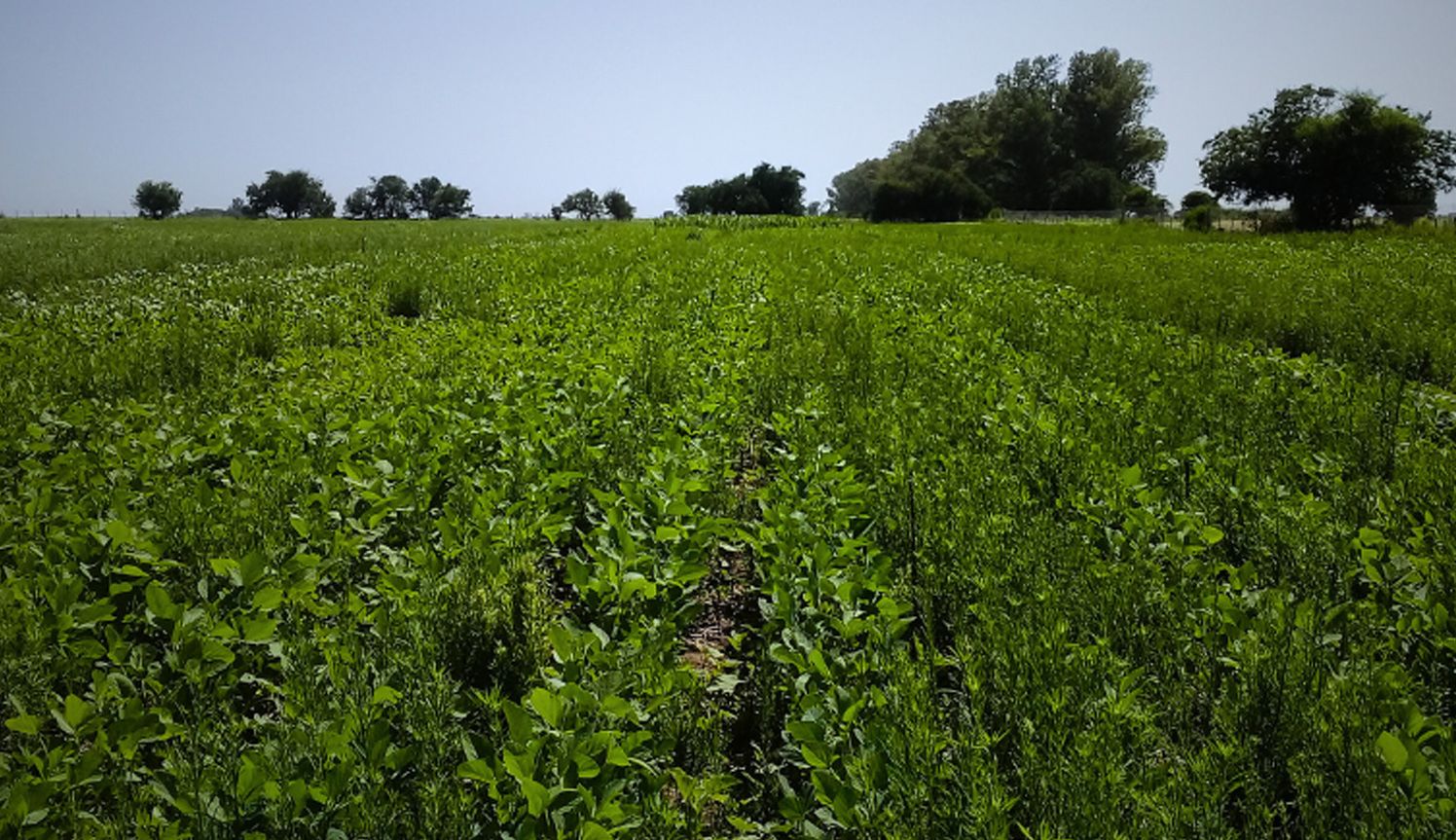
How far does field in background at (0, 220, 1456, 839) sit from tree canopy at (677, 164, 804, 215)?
75.3m

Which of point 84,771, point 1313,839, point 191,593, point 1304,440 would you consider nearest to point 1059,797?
point 1313,839

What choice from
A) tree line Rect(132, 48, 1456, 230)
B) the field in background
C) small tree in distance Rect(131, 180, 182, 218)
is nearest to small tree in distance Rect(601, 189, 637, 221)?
tree line Rect(132, 48, 1456, 230)

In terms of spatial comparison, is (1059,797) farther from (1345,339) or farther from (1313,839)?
(1345,339)

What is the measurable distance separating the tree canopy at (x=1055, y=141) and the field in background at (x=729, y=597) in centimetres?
6836

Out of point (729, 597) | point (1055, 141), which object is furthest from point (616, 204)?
point (729, 597)

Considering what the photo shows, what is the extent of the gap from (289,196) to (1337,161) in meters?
123

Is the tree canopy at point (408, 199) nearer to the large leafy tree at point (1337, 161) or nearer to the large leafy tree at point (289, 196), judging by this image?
the large leafy tree at point (289, 196)

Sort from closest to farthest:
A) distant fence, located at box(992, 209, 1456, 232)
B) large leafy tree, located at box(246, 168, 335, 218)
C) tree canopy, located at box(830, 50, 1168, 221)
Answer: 1. distant fence, located at box(992, 209, 1456, 232)
2. tree canopy, located at box(830, 50, 1168, 221)
3. large leafy tree, located at box(246, 168, 335, 218)

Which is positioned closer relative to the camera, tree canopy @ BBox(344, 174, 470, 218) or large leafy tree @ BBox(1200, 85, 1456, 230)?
large leafy tree @ BBox(1200, 85, 1456, 230)

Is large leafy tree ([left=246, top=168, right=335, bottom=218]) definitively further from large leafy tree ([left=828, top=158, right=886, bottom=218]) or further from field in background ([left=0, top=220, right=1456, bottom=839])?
field in background ([left=0, top=220, right=1456, bottom=839])

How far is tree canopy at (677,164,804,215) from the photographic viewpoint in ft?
263

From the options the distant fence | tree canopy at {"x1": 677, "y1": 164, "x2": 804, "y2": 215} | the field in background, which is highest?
tree canopy at {"x1": 677, "y1": 164, "x2": 804, "y2": 215}

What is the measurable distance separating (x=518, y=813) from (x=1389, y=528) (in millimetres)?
3995

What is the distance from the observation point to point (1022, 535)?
3.59m
